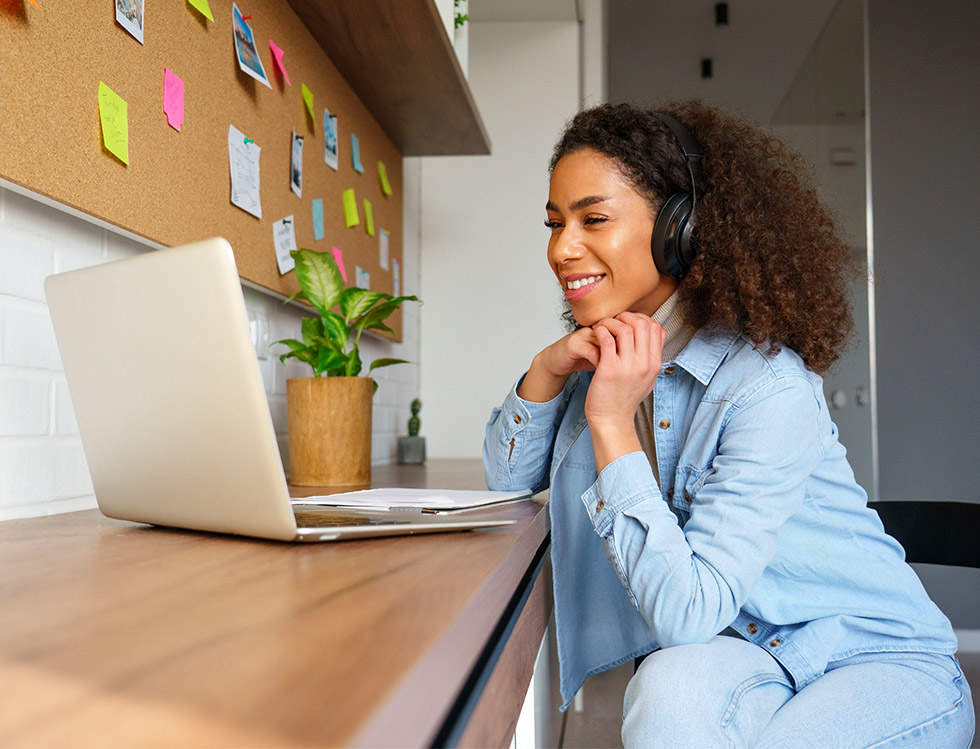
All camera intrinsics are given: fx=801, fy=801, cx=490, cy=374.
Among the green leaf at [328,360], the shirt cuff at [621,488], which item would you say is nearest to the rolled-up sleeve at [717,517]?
the shirt cuff at [621,488]

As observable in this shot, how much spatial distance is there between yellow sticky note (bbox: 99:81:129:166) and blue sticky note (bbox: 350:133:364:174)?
888mm

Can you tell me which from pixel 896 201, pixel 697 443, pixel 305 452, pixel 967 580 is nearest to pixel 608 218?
pixel 697 443

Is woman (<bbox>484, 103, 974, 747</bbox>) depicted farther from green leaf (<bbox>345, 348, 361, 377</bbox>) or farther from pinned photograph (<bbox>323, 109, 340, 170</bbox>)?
pinned photograph (<bbox>323, 109, 340, 170</bbox>)

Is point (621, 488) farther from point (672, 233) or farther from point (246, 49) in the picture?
point (246, 49)

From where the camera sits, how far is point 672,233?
989mm

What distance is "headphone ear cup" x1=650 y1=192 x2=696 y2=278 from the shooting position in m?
0.99

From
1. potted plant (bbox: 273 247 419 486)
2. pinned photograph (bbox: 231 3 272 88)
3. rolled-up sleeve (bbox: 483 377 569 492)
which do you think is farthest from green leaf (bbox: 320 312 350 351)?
pinned photograph (bbox: 231 3 272 88)

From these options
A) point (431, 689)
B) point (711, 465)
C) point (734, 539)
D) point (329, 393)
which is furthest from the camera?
point (329, 393)

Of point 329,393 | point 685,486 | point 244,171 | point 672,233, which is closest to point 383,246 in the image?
point 244,171

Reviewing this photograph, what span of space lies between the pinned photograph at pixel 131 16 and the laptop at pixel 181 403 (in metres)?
0.43

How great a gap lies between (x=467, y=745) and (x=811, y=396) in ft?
2.04

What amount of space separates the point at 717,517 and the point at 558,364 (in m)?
0.34

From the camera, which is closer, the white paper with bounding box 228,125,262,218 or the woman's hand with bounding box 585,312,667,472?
the woman's hand with bounding box 585,312,667,472

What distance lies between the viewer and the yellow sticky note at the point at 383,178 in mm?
2074
